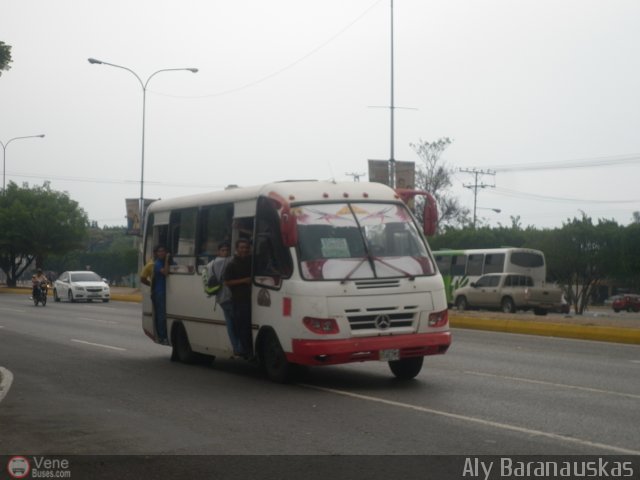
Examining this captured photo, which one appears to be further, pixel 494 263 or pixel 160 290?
pixel 494 263

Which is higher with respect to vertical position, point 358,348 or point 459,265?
point 459,265

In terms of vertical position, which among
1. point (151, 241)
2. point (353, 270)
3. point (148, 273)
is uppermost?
point (151, 241)

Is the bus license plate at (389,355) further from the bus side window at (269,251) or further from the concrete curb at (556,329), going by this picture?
the concrete curb at (556,329)

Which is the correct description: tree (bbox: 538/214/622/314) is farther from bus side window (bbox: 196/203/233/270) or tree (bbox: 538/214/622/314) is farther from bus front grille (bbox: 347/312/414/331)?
bus front grille (bbox: 347/312/414/331)

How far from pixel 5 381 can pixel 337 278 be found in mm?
5042

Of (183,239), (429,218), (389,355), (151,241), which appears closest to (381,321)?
(389,355)

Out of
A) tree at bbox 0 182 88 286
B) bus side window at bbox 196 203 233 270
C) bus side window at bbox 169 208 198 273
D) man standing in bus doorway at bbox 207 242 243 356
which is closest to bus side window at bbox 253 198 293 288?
man standing in bus doorway at bbox 207 242 243 356

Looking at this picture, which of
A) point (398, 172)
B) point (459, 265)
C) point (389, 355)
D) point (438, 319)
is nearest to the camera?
point (389, 355)

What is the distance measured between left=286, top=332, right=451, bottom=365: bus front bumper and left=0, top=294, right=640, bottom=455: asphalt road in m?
0.41

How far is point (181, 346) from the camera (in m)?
16.6

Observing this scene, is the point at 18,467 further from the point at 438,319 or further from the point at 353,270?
the point at 438,319

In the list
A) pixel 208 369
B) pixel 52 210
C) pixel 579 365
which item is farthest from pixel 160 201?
pixel 52 210

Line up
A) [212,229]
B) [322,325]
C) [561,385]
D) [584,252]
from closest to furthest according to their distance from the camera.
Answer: [322,325], [561,385], [212,229], [584,252]

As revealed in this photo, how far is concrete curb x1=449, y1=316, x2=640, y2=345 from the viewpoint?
21.1 m
